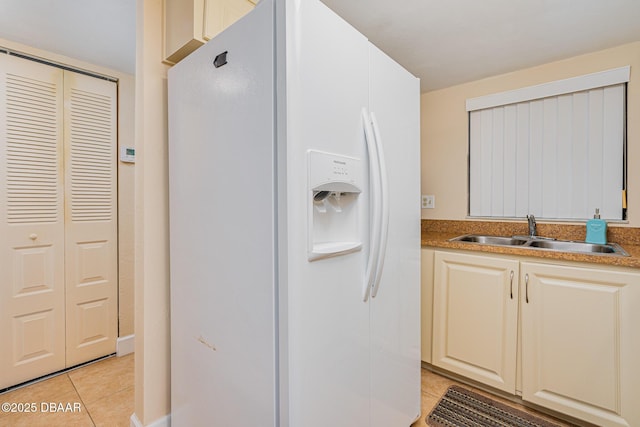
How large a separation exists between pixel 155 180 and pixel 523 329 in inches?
82.4

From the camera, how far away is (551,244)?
1995 mm

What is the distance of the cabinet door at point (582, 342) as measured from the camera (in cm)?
142

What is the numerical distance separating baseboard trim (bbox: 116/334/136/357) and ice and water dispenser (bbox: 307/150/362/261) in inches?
85.4

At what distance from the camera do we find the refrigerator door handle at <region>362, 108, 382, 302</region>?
1.12 metres

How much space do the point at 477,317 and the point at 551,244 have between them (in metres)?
0.72

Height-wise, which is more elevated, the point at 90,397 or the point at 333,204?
the point at 333,204

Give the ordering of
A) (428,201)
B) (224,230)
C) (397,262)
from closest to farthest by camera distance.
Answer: (224,230)
(397,262)
(428,201)

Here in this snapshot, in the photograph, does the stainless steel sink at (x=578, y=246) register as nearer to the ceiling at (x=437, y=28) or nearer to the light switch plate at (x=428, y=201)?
the light switch plate at (x=428, y=201)

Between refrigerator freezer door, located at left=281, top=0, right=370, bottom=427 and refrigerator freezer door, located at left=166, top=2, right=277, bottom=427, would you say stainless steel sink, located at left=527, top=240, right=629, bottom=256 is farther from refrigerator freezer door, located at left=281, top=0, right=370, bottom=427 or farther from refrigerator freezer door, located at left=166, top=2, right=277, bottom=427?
refrigerator freezer door, located at left=166, top=2, right=277, bottom=427

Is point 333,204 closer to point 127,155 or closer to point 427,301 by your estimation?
point 427,301

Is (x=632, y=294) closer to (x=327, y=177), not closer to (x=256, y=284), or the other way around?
(x=327, y=177)

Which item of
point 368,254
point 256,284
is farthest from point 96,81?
point 368,254

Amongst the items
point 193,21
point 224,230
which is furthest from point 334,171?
point 193,21

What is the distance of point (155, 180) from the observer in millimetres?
1435
